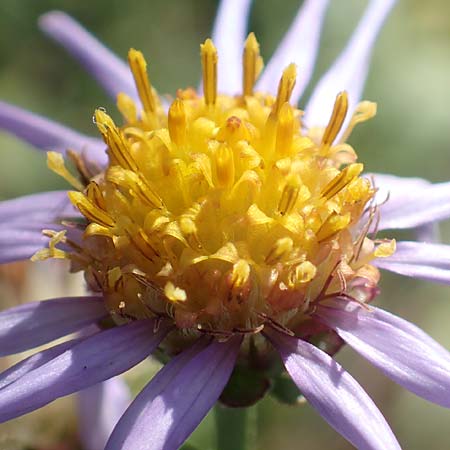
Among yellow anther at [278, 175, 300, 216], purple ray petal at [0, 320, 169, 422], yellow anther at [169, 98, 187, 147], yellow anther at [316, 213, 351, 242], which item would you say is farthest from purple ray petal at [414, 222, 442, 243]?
purple ray petal at [0, 320, 169, 422]

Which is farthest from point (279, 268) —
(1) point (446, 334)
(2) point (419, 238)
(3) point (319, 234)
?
(1) point (446, 334)

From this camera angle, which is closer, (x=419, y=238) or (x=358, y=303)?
(x=358, y=303)

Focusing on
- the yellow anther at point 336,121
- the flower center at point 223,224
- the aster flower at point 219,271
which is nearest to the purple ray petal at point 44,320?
the aster flower at point 219,271

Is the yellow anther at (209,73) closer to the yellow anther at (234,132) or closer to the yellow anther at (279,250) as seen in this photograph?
the yellow anther at (234,132)

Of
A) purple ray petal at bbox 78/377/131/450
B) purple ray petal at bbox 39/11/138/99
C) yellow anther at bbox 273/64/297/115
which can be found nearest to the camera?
yellow anther at bbox 273/64/297/115

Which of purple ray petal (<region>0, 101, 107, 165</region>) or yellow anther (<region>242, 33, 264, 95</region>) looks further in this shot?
purple ray petal (<region>0, 101, 107, 165</region>)

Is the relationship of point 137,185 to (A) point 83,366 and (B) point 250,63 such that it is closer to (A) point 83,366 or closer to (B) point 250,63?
(A) point 83,366

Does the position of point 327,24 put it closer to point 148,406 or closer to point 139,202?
point 139,202

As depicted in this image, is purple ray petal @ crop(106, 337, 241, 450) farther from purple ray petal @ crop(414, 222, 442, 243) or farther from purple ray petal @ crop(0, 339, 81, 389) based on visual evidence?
purple ray petal @ crop(414, 222, 442, 243)
